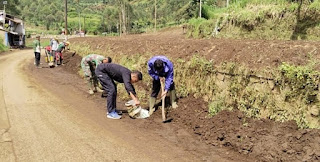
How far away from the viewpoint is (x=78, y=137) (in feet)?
18.0

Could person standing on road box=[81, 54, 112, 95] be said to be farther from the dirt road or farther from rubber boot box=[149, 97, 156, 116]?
rubber boot box=[149, 97, 156, 116]

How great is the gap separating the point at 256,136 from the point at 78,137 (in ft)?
10.5

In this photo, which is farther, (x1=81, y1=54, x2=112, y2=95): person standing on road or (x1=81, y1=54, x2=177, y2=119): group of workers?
(x1=81, y1=54, x2=112, y2=95): person standing on road

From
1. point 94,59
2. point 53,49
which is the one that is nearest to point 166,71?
point 94,59

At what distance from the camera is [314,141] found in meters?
4.26

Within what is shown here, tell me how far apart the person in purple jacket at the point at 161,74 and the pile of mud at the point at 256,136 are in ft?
2.65

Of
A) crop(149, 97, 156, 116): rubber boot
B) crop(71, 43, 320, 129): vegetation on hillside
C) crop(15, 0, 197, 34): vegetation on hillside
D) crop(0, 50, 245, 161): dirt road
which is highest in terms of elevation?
crop(15, 0, 197, 34): vegetation on hillside

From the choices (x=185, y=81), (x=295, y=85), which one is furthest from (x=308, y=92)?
(x=185, y=81)

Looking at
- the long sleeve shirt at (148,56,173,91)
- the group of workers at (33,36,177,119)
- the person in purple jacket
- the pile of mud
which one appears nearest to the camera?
the pile of mud

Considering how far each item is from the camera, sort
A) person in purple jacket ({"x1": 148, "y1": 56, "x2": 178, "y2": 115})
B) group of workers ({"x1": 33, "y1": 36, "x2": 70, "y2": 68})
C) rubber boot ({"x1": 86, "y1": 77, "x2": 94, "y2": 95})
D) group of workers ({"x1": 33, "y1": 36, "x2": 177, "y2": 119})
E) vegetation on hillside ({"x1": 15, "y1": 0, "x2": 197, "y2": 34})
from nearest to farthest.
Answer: group of workers ({"x1": 33, "y1": 36, "x2": 177, "y2": 119}), person in purple jacket ({"x1": 148, "y1": 56, "x2": 178, "y2": 115}), rubber boot ({"x1": 86, "y1": 77, "x2": 94, "y2": 95}), group of workers ({"x1": 33, "y1": 36, "x2": 70, "y2": 68}), vegetation on hillside ({"x1": 15, "y1": 0, "x2": 197, "y2": 34})

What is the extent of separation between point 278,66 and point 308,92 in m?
0.75

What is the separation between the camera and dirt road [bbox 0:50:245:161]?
4.77 meters

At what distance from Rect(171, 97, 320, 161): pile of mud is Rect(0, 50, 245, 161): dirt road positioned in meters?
0.30

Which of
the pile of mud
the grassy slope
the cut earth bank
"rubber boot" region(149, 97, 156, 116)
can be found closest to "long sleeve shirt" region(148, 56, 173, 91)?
"rubber boot" region(149, 97, 156, 116)
